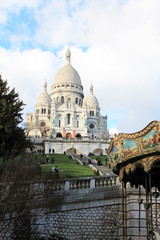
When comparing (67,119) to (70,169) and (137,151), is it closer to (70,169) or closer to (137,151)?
(70,169)

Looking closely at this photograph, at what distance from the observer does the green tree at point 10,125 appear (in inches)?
806

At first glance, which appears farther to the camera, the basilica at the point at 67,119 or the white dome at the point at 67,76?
the white dome at the point at 67,76

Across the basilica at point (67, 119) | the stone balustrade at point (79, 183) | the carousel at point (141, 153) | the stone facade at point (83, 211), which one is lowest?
the stone facade at point (83, 211)

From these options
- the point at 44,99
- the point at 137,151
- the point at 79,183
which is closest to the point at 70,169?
the point at 79,183

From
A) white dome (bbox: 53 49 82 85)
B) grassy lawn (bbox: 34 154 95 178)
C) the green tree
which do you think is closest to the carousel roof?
grassy lawn (bbox: 34 154 95 178)

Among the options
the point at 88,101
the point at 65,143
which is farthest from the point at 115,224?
the point at 88,101

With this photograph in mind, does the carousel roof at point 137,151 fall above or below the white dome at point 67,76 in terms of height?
below

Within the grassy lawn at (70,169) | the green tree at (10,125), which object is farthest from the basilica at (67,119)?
the green tree at (10,125)

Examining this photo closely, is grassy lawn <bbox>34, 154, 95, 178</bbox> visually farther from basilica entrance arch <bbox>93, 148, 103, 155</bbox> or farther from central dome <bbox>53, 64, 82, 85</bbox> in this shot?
central dome <bbox>53, 64, 82, 85</bbox>

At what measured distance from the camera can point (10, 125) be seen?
20312 millimetres

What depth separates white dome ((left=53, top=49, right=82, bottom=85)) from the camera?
271 ft

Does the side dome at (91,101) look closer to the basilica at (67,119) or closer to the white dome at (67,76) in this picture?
the basilica at (67,119)

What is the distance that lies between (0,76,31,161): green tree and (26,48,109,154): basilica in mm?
29927

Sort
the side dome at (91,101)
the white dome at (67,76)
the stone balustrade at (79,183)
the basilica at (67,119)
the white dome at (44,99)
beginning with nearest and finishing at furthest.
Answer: the stone balustrade at (79,183) < the basilica at (67,119) < the white dome at (44,99) < the side dome at (91,101) < the white dome at (67,76)
